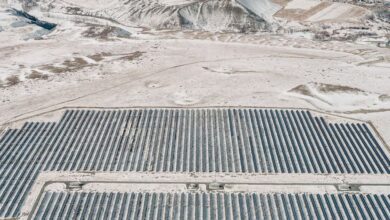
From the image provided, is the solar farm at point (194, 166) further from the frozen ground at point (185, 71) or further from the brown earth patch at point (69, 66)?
the brown earth patch at point (69, 66)

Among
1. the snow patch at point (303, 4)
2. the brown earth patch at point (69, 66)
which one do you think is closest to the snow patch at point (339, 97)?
Answer: the brown earth patch at point (69, 66)

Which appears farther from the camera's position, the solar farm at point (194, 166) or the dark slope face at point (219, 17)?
the dark slope face at point (219, 17)

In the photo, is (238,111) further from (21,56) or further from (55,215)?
(21,56)

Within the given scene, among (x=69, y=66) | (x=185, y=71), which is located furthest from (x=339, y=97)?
(x=69, y=66)

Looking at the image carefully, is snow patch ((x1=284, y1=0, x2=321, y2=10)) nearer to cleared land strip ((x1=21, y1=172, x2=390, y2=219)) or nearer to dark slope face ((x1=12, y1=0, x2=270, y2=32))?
dark slope face ((x1=12, y1=0, x2=270, y2=32))

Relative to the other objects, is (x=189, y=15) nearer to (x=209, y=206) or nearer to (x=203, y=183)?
(x=203, y=183)

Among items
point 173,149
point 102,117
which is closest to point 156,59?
point 102,117
